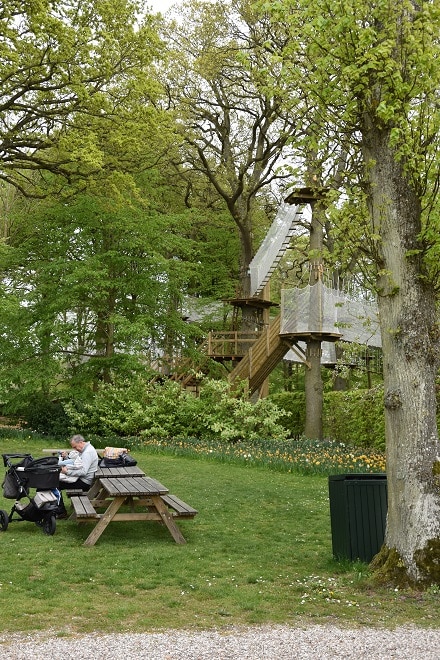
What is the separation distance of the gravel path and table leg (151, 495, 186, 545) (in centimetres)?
325

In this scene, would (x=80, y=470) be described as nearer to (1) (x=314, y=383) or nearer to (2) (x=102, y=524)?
(2) (x=102, y=524)

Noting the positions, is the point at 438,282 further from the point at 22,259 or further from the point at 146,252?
the point at 22,259

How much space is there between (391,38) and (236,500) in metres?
7.80

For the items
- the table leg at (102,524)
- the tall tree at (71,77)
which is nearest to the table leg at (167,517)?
the table leg at (102,524)

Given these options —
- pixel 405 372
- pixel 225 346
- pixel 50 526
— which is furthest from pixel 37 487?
pixel 225 346

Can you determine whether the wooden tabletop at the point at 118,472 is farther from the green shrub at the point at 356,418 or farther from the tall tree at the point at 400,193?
the green shrub at the point at 356,418

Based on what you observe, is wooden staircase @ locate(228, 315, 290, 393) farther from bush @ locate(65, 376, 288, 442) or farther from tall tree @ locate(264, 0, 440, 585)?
tall tree @ locate(264, 0, 440, 585)

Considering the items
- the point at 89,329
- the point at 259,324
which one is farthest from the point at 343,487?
the point at 259,324

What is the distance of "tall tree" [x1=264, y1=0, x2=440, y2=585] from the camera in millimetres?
6945

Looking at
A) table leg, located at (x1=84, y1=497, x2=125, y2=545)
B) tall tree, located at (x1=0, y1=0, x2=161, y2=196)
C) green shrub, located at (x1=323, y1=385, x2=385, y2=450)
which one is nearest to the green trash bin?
table leg, located at (x1=84, y1=497, x2=125, y2=545)

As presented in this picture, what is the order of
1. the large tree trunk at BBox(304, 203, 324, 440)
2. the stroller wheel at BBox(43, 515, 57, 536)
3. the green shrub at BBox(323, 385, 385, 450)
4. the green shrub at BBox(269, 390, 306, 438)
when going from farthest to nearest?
the green shrub at BBox(269, 390, 306, 438) < the large tree trunk at BBox(304, 203, 324, 440) < the green shrub at BBox(323, 385, 385, 450) < the stroller wheel at BBox(43, 515, 57, 536)

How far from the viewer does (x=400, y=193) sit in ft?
24.9

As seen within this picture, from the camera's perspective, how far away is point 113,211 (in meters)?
21.4

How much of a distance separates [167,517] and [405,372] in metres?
3.50
